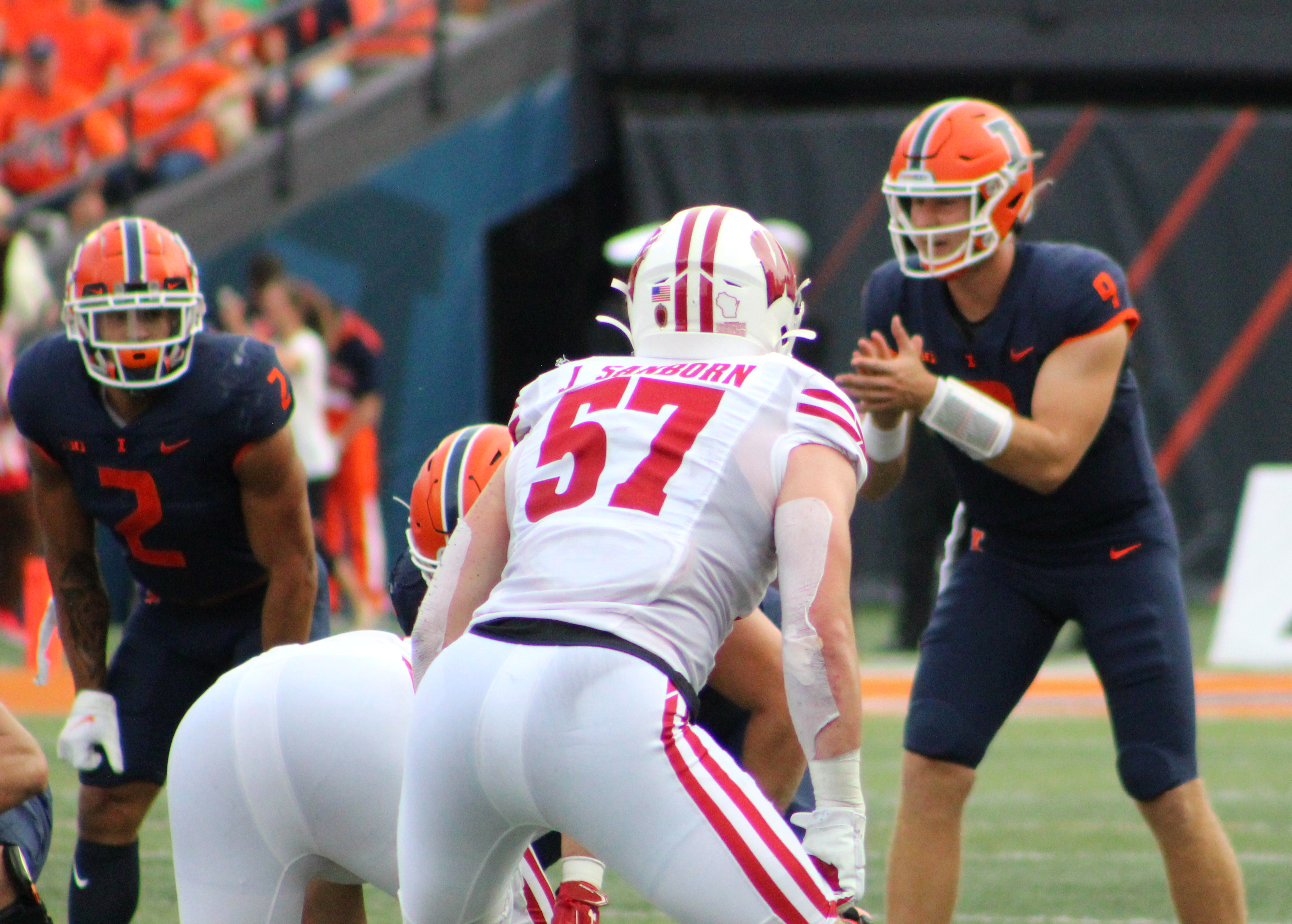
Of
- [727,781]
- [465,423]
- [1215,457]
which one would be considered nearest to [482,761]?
[727,781]

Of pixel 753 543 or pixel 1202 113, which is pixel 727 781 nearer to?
pixel 753 543

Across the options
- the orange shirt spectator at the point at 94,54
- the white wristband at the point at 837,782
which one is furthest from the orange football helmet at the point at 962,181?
the orange shirt spectator at the point at 94,54

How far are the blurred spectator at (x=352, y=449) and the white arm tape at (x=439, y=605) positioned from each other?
23.7ft

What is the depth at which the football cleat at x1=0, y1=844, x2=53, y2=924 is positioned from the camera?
328cm

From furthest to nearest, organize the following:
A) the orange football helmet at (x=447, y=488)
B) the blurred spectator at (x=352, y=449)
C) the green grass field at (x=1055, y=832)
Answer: the blurred spectator at (x=352, y=449), the green grass field at (x=1055, y=832), the orange football helmet at (x=447, y=488)

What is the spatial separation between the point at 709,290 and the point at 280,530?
153cm

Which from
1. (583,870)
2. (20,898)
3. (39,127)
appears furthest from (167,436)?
(39,127)

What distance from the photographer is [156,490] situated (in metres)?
4.06

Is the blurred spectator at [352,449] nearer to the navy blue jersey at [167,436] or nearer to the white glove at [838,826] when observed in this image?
the navy blue jersey at [167,436]

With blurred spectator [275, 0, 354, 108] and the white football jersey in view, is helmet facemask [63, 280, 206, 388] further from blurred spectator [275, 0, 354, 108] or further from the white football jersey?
blurred spectator [275, 0, 354, 108]

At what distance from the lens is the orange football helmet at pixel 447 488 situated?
3471 millimetres

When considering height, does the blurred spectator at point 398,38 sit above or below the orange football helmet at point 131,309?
below

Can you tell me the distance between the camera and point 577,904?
3.23 m

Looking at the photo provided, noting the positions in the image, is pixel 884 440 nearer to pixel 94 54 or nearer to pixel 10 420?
pixel 10 420
